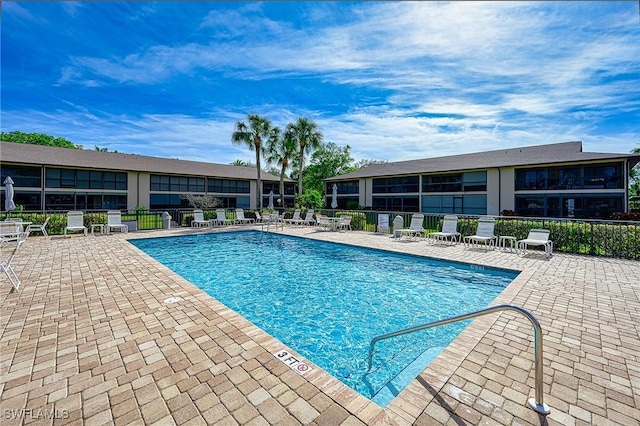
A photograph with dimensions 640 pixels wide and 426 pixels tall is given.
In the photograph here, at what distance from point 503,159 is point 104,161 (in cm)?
3429

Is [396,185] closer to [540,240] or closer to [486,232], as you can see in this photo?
[486,232]

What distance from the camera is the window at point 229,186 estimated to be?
31.1 metres

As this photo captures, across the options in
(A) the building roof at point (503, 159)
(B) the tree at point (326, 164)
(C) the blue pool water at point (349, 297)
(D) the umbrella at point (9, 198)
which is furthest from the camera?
(B) the tree at point (326, 164)

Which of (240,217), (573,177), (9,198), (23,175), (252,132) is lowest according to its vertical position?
(240,217)

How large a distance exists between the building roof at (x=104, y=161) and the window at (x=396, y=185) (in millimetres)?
13306

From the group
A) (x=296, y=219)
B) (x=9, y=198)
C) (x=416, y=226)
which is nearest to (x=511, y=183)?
(x=416, y=226)

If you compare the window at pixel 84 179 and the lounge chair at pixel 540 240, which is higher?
the window at pixel 84 179

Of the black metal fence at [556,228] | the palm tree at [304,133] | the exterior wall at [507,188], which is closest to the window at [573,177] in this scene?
the exterior wall at [507,188]

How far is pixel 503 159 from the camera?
23891 mm

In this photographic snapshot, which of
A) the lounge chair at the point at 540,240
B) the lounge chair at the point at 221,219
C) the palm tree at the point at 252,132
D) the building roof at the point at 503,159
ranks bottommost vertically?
the lounge chair at the point at 540,240

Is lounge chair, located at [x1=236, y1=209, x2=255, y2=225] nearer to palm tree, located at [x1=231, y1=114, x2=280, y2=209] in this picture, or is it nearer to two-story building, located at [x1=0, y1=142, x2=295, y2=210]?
palm tree, located at [x1=231, y1=114, x2=280, y2=209]

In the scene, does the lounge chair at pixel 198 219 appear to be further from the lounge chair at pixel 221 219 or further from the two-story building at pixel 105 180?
the two-story building at pixel 105 180

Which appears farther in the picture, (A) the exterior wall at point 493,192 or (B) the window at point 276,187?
(B) the window at point 276,187

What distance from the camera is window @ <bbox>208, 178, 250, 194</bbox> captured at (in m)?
31.1
